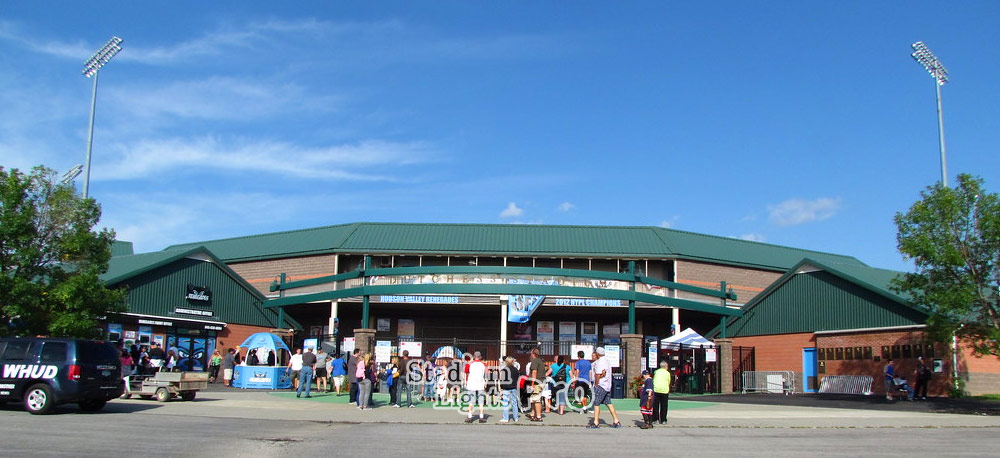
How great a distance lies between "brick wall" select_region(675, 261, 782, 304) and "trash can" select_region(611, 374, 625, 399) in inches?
597

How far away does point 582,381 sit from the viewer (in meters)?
19.8

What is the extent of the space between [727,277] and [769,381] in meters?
9.70

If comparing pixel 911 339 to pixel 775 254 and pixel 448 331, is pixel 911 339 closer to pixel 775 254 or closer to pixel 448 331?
pixel 775 254

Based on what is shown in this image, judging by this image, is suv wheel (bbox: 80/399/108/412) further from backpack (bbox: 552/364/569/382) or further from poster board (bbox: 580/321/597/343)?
poster board (bbox: 580/321/597/343)

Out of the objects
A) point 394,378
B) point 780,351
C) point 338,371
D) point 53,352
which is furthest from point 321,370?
point 780,351

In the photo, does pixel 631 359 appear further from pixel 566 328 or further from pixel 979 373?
pixel 566 328

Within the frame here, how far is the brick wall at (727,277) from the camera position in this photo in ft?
138

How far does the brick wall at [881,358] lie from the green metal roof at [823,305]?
40cm

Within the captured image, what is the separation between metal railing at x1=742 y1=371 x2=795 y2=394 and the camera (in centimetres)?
3331

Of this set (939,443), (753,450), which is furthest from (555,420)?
(939,443)

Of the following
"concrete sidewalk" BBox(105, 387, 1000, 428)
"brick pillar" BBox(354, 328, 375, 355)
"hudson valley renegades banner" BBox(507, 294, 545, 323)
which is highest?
"hudson valley renegades banner" BBox(507, 294, 545, 323)

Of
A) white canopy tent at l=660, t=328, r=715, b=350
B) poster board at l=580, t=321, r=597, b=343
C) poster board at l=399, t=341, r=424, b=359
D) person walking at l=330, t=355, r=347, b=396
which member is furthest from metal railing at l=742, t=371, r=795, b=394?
person walking at l=330, t=355, r=347, b=396

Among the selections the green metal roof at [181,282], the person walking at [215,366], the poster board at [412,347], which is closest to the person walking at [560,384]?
the poster board at [412,347]

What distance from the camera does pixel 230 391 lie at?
90.1ft
